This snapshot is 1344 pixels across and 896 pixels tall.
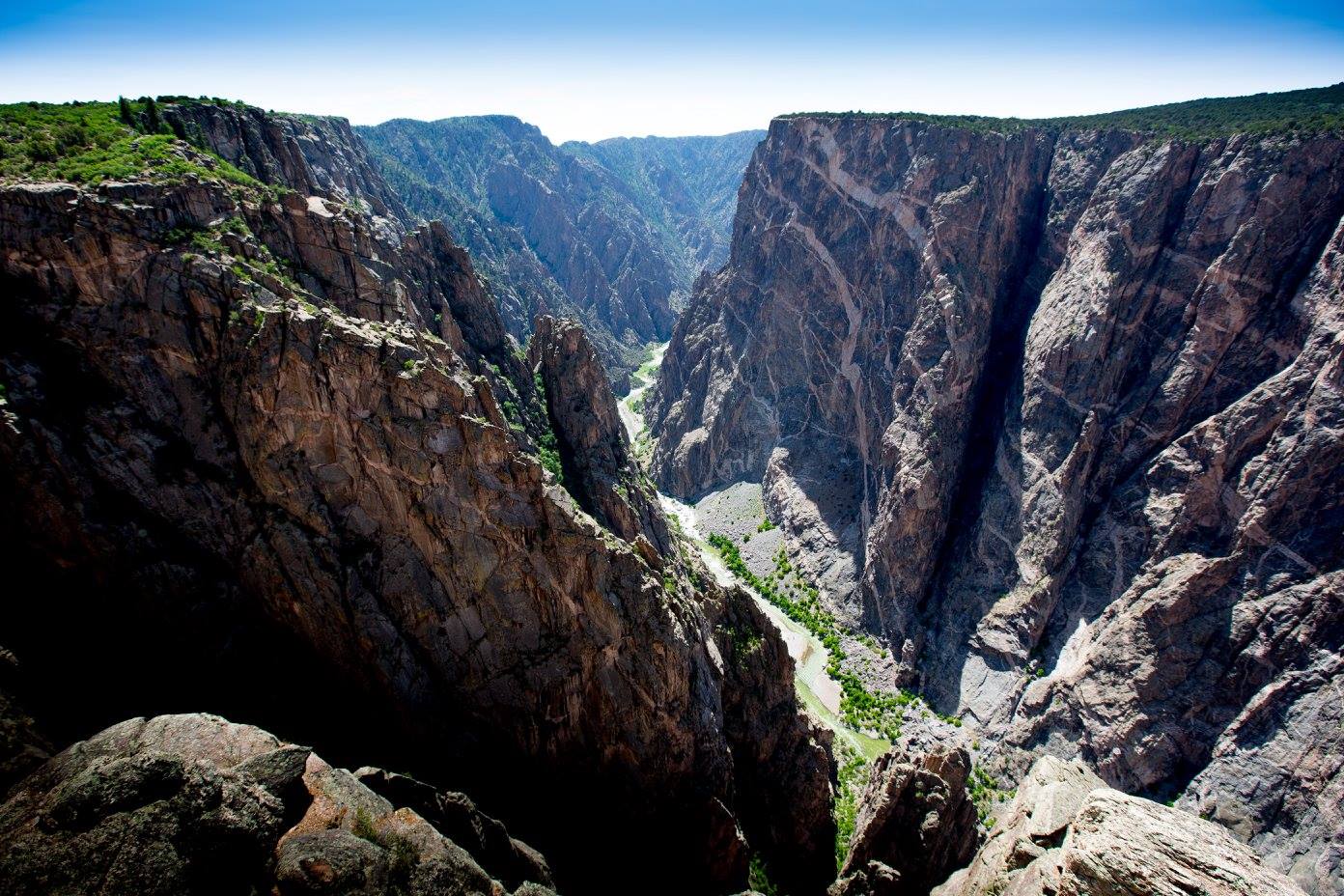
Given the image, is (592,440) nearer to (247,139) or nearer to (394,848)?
(247,139)

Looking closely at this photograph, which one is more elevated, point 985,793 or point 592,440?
point 592,440

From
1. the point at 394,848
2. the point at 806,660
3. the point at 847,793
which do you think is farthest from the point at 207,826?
the point at 806,660

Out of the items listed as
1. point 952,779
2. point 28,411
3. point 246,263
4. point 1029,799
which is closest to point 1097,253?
point 952,779

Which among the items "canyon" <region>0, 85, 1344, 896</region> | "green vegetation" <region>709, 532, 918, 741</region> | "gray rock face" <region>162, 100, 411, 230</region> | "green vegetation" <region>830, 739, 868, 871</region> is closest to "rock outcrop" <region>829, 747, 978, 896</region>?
"canyon" <region>0, 85, 1344, 896</region>

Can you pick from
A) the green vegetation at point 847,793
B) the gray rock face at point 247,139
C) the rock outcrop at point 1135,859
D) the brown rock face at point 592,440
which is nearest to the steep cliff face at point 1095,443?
the green vegetation at point 847,793

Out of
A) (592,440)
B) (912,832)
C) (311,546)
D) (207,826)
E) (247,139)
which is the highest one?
(247,139)

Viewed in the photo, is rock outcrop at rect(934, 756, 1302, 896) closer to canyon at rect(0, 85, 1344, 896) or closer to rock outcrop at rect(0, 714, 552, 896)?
canyon at rect(0, 85, 1344, 896)
